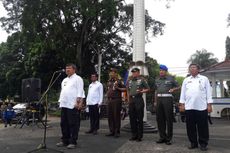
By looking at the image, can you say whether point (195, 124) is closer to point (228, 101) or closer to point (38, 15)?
point (228, 101)

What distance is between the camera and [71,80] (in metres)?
7.77

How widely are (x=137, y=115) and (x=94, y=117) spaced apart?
76.0 inches

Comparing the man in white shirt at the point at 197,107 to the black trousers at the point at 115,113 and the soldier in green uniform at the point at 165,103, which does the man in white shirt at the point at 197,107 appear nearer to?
the soldier in green uniform at the point at 165,103

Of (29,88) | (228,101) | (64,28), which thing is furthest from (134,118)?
(64,28)

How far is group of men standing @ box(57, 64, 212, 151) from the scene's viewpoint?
7.29m

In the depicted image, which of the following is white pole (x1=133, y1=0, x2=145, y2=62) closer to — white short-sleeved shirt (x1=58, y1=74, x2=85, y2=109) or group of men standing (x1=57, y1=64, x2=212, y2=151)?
group of men standing (x1=57, y1=64, x2=212, y2=151)

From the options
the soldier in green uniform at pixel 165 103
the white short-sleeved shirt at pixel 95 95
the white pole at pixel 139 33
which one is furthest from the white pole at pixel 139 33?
the soldier in green uniform at pixel 165 103

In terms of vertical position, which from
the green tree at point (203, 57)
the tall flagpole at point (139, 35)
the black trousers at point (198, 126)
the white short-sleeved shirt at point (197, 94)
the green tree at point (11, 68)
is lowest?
the black trousers at point (198, 126)

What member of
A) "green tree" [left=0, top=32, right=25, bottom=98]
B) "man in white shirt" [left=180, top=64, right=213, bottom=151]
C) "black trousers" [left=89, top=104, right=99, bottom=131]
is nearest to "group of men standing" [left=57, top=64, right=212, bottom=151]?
"man in white shirt" [left=180, top=64, right=213, bottom=151]

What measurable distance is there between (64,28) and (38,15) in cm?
268

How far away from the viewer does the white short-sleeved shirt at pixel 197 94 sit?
7.27 m

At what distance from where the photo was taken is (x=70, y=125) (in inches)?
297

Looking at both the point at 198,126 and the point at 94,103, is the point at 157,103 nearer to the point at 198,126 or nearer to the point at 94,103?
the point at 198,126

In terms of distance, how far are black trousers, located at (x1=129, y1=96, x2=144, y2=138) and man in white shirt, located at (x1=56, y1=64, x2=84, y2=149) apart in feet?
4.60
